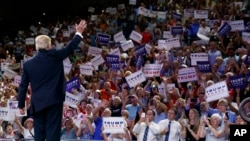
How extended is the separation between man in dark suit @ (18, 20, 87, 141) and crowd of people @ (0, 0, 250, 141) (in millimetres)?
2002

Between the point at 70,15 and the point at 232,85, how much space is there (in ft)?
55.3

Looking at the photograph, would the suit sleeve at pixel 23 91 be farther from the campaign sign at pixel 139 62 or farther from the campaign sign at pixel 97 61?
the campaign sign at pixel 97 61

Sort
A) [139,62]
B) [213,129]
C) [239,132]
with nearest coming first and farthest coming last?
[239,132] < [213,129] < [139,62]

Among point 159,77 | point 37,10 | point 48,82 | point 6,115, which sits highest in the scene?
point 37,10

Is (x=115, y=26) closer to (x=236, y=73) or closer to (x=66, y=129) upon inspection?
(x=236, y=73)

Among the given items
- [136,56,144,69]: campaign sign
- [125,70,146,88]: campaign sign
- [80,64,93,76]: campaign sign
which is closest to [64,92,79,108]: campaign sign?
[125,70,146,88]: campaign sign

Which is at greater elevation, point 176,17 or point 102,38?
point 176,17

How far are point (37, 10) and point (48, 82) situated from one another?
73.1 ft

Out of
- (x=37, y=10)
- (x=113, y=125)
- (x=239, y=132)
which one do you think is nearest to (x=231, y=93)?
(x=113, y=125)

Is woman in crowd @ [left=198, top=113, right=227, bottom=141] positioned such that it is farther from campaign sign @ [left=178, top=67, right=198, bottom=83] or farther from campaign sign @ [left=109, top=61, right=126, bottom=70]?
campaign sign @ [left=109, top=61, right=126, bottom=70]

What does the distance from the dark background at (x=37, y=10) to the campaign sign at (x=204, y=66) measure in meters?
13.7

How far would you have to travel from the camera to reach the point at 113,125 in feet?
34.4

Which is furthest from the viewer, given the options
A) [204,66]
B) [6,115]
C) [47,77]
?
[204,66]

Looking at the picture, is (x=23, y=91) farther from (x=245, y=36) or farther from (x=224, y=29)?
(x=224, y=29)
